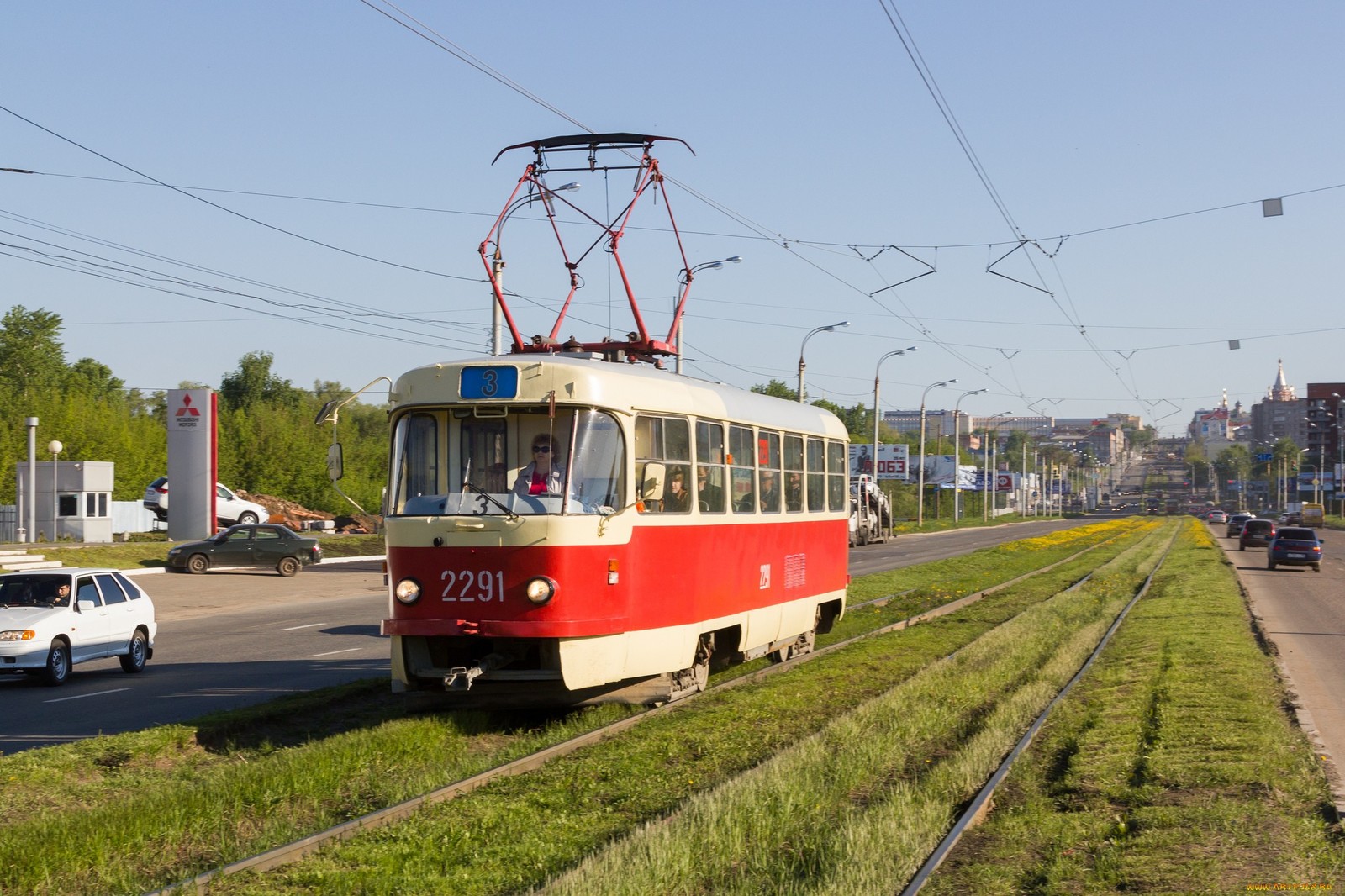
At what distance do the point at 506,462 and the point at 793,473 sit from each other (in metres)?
5.38

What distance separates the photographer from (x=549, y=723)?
12.3 metres

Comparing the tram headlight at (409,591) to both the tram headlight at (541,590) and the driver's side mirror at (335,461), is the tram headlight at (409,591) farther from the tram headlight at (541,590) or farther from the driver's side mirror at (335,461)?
the driver's side mirror at (335,461)

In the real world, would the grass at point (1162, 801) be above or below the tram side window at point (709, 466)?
below

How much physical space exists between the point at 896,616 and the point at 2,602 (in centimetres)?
1353

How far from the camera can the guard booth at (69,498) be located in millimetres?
50625

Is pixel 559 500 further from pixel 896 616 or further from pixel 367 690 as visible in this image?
pixel 896 616

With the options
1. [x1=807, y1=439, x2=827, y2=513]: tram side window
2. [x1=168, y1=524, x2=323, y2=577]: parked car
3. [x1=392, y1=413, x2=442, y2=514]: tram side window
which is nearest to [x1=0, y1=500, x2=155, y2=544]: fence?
[x1=168, y1=524, x2=323, y2=577]: parked car

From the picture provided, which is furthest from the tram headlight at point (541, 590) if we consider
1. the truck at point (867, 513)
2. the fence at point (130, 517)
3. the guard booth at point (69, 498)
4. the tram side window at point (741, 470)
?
the fence at point (130, 517)

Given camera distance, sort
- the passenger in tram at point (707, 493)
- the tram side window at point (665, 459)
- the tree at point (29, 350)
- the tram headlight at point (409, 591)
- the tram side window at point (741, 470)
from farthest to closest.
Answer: the tree at point (29, 350)
the tram side window at point (741, 470)
the passenger in tram at point (707, 493)
the tram side window at point (665, 459)
the tram headlight at point (409, 591)

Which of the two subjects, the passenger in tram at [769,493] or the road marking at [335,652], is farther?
the road marking at [335,652]

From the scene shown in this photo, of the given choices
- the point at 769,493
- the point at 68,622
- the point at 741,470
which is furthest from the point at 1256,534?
the point at 68,622

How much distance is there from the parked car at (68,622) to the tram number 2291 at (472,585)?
8.26 m

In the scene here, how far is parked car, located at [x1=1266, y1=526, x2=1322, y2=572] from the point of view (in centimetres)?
4266

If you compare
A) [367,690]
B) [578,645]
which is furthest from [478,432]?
[367,690]
